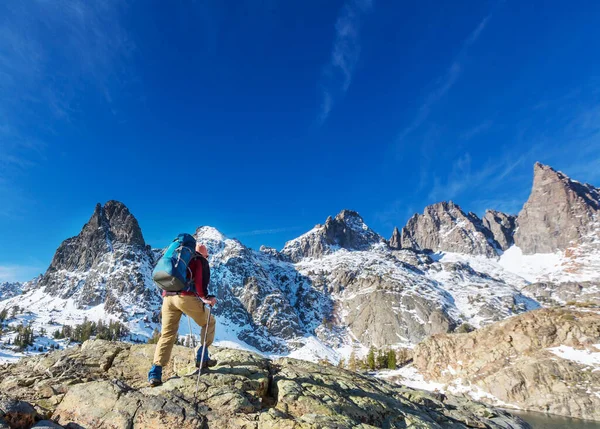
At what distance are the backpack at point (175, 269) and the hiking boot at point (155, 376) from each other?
2618 millimetres

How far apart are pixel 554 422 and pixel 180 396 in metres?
79.5

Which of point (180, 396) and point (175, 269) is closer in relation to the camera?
point (180, 396)

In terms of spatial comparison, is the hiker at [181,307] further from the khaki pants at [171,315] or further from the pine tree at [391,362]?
→ the pine tree at [391,362]

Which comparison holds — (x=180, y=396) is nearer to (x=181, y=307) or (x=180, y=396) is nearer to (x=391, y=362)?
(x=181, y=307)

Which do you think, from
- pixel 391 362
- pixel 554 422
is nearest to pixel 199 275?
pixel 554 422

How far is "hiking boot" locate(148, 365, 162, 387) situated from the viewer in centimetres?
1066

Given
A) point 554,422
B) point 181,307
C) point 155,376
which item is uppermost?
point 181,307

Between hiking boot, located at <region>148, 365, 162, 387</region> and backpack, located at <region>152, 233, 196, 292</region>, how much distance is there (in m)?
2.62

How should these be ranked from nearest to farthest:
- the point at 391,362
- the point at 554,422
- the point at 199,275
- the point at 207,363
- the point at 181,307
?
the point at 181,307 < the point at 199,275 < the point at 207,363 < the point at 554,422 < the point at 391,362

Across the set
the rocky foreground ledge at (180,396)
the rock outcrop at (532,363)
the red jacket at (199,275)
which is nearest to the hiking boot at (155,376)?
the rocky foreground ledge at (180,396)

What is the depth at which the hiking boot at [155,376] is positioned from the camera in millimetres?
10656

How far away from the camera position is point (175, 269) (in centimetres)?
1056

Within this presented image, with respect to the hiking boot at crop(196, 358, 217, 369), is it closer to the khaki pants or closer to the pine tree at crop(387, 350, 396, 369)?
the khaki pants

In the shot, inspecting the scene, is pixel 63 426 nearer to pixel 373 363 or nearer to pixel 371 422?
pixel 371 422
